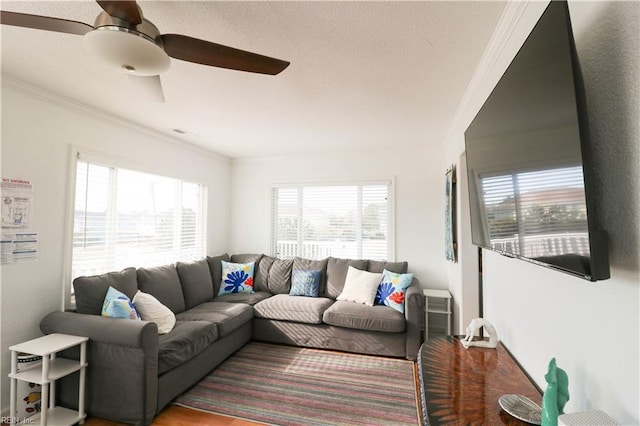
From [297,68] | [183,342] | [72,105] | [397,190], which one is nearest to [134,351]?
[183,342]

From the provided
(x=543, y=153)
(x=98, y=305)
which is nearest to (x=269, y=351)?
(x=98, y=305)

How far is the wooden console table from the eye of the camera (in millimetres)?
1137

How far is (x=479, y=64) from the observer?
6.77 ft

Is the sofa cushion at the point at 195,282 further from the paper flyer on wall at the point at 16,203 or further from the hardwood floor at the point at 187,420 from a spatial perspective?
the paper flyer on wall at the point at 16,203

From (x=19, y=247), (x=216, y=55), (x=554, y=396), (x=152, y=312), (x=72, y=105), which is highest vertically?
(x=72, y=105)

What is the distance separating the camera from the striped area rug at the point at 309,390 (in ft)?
7.77

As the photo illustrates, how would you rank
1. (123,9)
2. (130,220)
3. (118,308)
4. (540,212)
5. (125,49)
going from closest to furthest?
(540,212), (123,9), (125,49), (118,308), (130,220)

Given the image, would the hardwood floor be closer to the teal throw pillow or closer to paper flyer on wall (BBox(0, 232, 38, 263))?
the teal throw pillow

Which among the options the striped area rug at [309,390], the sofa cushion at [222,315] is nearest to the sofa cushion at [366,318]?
the striped area rug at [309,390]

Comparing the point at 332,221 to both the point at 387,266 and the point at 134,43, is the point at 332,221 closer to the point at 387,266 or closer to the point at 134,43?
the point at 387,266

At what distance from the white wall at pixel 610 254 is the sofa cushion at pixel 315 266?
10.4 ft

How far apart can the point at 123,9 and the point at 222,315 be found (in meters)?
2.85

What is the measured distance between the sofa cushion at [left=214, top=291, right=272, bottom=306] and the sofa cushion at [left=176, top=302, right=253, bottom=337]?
7.2 inches

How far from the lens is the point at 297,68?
6.98 ft
